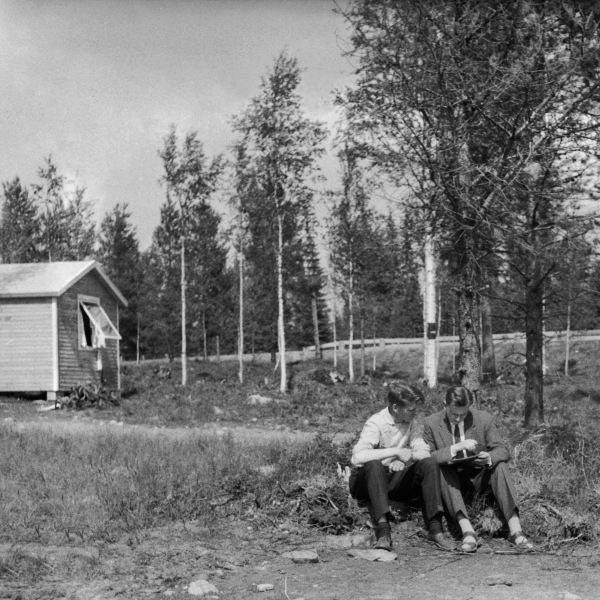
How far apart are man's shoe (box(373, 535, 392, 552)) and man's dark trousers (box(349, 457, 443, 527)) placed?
0.17m

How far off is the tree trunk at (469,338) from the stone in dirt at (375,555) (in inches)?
135

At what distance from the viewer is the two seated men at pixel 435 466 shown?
19.0ft

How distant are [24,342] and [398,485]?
17.2 meters

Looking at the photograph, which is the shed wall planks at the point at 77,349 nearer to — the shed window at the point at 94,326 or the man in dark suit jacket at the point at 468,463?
the shed window at the point at 94,326

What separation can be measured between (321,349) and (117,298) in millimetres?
15196

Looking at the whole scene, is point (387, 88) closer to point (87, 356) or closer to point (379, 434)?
point (379, 434)

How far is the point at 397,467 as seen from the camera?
623 cm

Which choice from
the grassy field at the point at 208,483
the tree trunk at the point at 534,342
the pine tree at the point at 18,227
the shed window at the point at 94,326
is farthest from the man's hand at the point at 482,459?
the pine tree at the point at 18,227

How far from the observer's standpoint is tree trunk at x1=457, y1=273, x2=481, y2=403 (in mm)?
8602

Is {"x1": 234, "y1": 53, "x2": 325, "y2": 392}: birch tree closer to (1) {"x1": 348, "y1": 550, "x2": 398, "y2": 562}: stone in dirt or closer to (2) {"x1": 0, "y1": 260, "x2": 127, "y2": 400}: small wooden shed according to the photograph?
(2) {"x1": 0, "y1": 260, "x2": 127, "y2": 400}: small wooden shed

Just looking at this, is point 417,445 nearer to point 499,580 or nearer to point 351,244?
point 499,580

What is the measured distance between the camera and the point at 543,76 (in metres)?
7.06

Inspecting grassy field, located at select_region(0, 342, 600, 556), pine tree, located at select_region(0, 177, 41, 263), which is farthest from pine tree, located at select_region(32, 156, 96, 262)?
grassy field, located at select_region(0, 342, 600, 556)

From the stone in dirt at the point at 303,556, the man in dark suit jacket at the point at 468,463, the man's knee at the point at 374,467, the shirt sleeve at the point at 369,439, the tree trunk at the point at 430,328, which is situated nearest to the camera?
the stone in dirt at the point at 303,556
